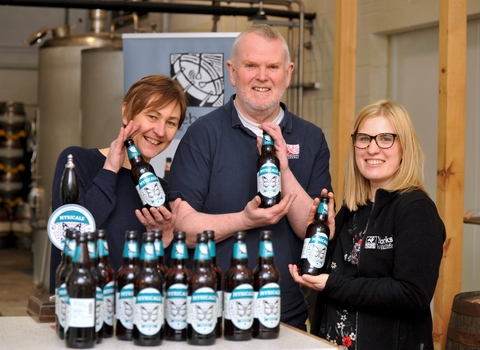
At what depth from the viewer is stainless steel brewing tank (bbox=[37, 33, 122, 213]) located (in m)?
6.42

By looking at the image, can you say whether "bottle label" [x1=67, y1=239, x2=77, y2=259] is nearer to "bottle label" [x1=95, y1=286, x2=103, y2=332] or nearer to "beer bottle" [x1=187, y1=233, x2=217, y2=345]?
"bottle label" [x1=95, y1=286, x2=103, y2=332]

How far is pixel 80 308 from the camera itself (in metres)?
1.47

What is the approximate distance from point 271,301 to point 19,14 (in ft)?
29.6

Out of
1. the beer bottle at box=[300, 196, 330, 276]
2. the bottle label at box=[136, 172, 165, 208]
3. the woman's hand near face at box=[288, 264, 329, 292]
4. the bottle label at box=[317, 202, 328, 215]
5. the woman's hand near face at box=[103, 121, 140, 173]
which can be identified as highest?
the woman's hand near face at box=[103, 121, 140, 173]

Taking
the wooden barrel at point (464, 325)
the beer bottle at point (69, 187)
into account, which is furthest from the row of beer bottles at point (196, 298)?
the wooden barrel at point (464, 325)

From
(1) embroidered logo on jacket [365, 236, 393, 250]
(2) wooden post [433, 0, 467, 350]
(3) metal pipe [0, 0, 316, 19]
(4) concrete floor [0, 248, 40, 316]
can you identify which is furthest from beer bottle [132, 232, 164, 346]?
(4) concrete floor [0, 248, 40, 316]

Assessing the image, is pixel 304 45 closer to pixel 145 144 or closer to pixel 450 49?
pixel 450 49

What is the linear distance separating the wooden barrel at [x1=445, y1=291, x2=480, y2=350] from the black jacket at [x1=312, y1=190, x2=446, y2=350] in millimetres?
851

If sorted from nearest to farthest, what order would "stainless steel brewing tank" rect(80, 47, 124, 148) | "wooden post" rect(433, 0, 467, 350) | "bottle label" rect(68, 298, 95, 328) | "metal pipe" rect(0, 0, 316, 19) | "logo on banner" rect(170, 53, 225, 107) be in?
"bottle label" rect(68, 298, 95, 328)
"wooden post" rect(433, 0, 467, 350)
"logo on banner" rect(170, 53, 225, 107)
"metal pipe" rect(0, 0, 316, 19)
"stainless steel brewing tank" rect(80, 47, 124, 148)

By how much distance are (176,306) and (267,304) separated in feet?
0.67

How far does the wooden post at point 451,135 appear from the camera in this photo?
10.3 feet

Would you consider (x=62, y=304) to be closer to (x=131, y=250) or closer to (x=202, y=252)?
(x=131, y=250)

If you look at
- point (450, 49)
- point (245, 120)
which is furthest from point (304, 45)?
point (245, 120)

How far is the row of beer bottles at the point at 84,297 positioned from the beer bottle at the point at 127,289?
3 cm
